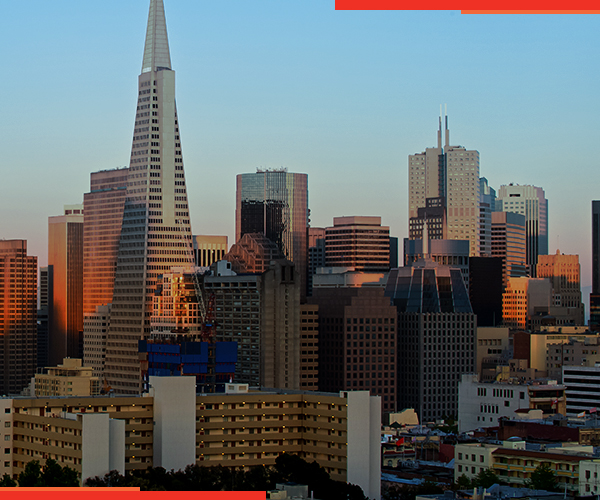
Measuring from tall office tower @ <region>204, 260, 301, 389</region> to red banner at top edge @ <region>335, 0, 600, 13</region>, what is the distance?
181 m

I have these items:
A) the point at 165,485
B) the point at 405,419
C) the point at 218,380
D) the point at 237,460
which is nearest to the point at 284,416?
the point at 237,460

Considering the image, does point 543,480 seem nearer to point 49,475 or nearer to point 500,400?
point 49,475

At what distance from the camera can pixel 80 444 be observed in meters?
81.2

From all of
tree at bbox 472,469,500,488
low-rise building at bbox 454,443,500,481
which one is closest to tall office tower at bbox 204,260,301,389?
low-rise building at bbox 454,443,500,481

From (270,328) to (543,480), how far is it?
105600mm

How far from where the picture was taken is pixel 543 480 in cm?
8906

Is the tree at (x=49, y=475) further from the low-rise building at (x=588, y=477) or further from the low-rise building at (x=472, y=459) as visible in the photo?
the low-rise building at (x=588, y=477)

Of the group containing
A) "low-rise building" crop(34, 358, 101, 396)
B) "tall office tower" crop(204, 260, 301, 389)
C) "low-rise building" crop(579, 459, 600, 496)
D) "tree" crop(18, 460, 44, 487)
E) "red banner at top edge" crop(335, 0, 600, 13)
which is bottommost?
"low-rise building" crop(34, 358, 101, 396)

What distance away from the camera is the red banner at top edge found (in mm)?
8297

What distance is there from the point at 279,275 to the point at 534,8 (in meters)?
184

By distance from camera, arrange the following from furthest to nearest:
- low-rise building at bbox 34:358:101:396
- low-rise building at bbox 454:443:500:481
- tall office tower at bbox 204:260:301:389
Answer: tall office tower at bbox 204:260:301:389
low-rise building at bbox 34:358:101:396
low-rise building at bbox 454:443:500:481

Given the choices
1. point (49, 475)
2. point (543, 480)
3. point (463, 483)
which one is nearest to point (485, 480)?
point (463, 483)

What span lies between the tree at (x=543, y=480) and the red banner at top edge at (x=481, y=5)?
84748 millimetres

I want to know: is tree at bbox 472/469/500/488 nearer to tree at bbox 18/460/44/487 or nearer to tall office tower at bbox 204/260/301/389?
tree at bbox 18/460/44/487
